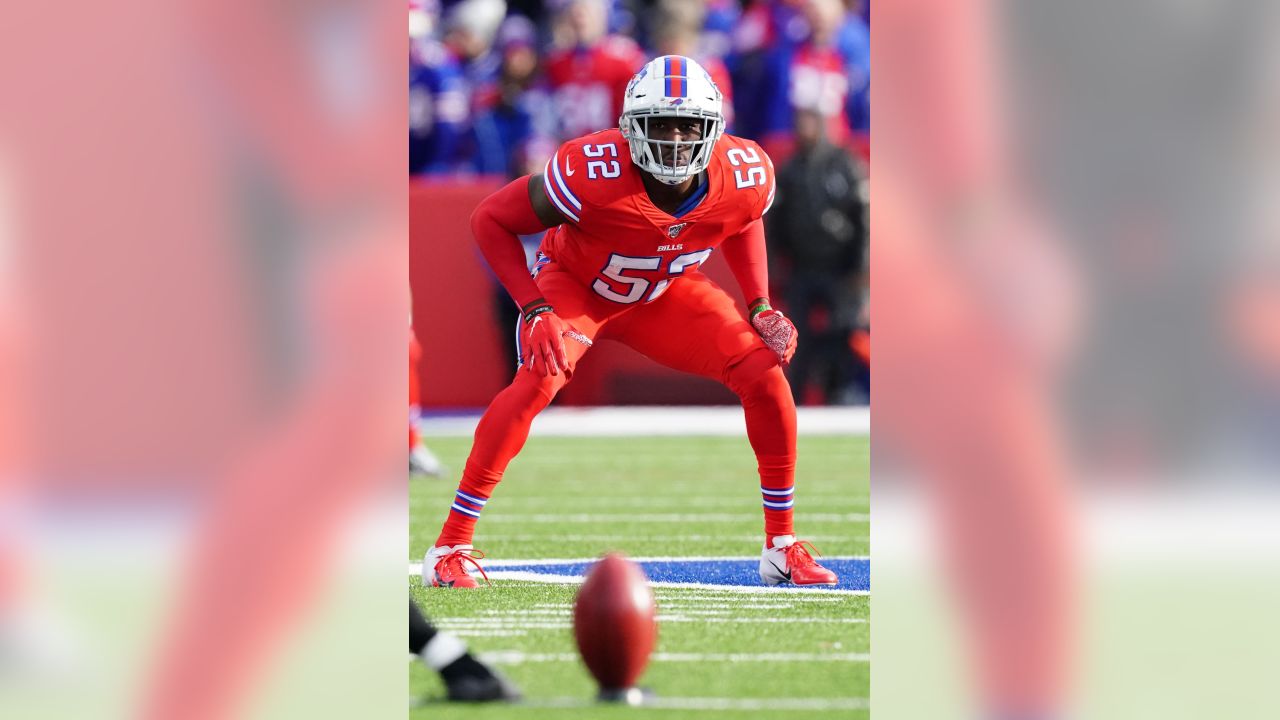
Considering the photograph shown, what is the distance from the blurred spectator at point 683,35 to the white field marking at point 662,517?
3.82 meters

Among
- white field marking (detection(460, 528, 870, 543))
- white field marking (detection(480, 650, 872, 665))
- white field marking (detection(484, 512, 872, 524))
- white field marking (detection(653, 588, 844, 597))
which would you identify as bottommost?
white field marking (detection(484, 512, 872, 524))

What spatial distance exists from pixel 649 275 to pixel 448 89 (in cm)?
697

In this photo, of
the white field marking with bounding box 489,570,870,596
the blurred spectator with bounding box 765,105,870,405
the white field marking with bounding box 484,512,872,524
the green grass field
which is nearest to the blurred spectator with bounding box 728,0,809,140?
the blurred spectator with bounding box 765,105,870,405

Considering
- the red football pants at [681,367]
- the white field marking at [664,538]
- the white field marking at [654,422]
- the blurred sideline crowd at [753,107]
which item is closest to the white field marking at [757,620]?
the red football pants at [681,367]

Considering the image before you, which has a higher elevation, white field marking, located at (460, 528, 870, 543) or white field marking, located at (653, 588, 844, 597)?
white field marking, located at (653, 588, 844, 597)

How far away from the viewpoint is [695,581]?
15.3ft

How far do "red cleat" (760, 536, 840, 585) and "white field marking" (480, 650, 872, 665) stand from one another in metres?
1.15

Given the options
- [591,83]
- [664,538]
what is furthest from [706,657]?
[591,83]

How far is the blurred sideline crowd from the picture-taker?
408 inches

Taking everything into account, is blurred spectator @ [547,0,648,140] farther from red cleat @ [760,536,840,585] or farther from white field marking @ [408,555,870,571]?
red cleat @ [760,536,840,585]

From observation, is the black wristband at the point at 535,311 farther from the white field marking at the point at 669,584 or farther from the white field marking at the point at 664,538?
the white field marking at the point at 664,538
